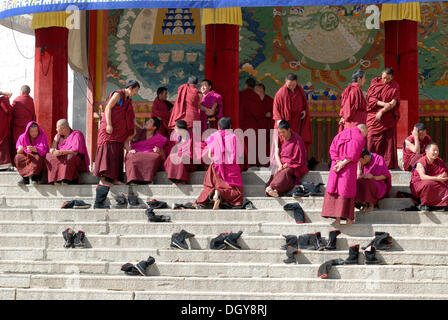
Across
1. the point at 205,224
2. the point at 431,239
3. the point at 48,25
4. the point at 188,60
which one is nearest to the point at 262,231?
the point at 205,224

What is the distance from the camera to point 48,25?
13359 mm

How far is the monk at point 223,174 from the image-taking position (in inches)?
420

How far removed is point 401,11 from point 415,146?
2.58 m

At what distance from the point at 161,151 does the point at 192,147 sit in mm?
455

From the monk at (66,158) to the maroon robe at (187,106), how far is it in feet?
4.52

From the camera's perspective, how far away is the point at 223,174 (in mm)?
10773

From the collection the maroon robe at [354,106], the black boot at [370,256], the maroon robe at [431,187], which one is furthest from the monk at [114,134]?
the maroon robe at [431,187]

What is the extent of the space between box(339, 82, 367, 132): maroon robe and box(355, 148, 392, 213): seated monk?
1143mm

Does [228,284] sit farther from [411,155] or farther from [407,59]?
[407,59]

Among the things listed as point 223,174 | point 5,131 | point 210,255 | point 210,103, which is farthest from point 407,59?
point 5,131

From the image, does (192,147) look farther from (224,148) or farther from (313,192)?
(313,192)

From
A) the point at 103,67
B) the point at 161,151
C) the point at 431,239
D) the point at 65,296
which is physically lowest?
the point at 65,296

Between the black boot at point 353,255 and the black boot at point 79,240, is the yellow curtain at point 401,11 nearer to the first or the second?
Result: the black boot at point 353,255

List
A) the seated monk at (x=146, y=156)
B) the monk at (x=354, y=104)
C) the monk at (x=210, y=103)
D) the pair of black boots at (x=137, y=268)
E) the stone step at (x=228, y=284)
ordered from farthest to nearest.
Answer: the monk at (x=210, y=103) → the monk at (x=354, y=104) → the seated monk at (x=146, y=156) → the pair of black boots at (x=137, y=268) → the stone step at (x=228, y=284)
